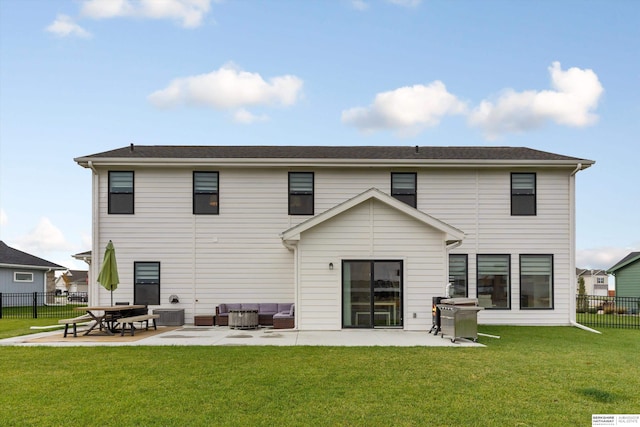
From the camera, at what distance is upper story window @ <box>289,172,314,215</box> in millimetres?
16859

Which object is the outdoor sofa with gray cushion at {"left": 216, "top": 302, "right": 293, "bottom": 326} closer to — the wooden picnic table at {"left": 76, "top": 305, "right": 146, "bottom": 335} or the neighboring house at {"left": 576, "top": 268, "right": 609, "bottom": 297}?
the wooden picnic table at {"left": 76, "top": 305, "right": 146, "bottom": 335}

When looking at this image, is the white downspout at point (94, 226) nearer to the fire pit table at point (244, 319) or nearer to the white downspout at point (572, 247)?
the fire pit table at point (244, 319)

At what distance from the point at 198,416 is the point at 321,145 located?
1514cm

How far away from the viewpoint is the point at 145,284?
16562 mm

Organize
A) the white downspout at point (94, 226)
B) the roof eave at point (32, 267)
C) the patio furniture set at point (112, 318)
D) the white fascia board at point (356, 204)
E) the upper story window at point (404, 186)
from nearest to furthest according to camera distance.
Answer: the patio furniture set at point (112, 318) → the white fascia board at point (356, 204) → the white downspout at point (94, 226) → the upper story window at point (404, 186) → the roof eave at point (32, 267)

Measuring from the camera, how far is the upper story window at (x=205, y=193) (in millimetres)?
16812

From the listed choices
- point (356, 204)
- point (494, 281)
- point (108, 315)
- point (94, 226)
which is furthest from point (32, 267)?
point (494, 281)

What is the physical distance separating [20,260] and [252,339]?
2588 cm

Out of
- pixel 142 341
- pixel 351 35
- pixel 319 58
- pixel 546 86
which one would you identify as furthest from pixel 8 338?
pixel 546 86

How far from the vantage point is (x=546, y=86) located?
723 inches

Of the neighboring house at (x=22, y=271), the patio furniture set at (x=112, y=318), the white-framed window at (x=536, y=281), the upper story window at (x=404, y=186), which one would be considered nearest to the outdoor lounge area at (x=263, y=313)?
the patio furniture set at (x=112, y=318)

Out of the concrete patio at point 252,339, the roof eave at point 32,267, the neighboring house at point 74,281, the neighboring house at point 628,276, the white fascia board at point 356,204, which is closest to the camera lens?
the concrete patio at point 252,339

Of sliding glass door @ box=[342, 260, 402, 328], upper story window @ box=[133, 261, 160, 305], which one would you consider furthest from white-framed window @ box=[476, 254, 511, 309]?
upper story window @ box=[133, 261, 160, 305]

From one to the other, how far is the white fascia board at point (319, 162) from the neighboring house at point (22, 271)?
60.7 feet
